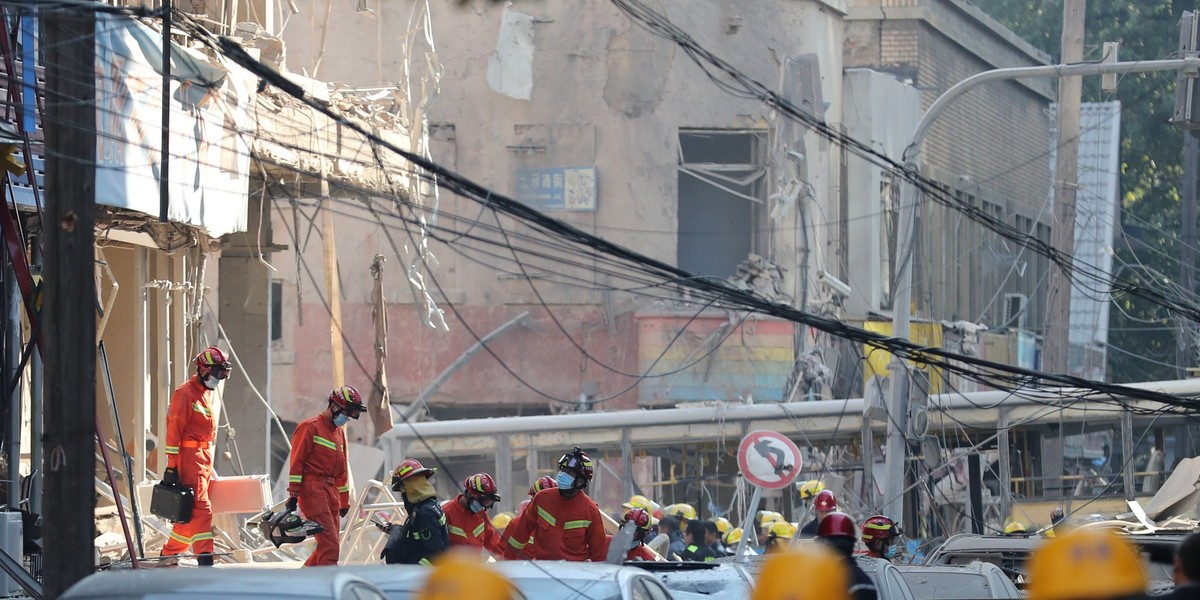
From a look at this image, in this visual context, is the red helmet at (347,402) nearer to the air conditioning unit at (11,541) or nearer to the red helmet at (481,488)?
the red helmet at (481,488)

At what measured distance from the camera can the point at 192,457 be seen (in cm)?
1213

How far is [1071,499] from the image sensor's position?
20.0 metres

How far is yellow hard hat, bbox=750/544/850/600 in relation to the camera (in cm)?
548

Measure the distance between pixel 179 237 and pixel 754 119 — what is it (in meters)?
13.8

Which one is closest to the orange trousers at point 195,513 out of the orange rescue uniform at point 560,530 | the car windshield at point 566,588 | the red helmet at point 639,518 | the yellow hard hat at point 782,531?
the orange rescue uniform at point 560,530

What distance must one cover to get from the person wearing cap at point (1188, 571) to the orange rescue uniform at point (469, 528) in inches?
255

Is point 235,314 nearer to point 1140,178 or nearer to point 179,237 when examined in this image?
point 179,237

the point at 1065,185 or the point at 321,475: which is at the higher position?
the point at 1065,185

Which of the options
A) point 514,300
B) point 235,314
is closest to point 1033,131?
point 514,300

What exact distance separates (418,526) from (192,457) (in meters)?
2.44

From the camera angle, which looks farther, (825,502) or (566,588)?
(825,502)

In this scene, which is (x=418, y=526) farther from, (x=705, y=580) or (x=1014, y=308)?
(x=1014, y=308)

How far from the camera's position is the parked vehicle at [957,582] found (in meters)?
10.4

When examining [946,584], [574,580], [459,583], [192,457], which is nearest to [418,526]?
[192,457]
